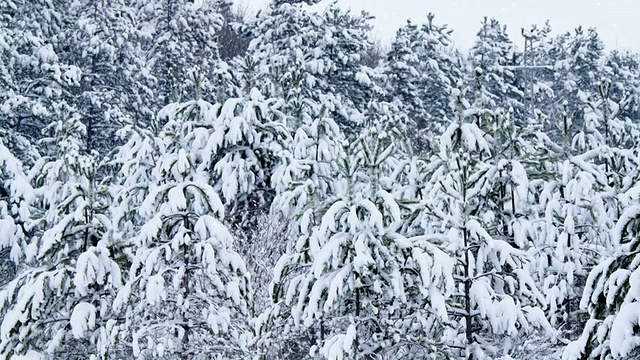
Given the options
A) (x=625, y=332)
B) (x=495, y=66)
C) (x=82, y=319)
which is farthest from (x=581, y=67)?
(x=625, y=332)

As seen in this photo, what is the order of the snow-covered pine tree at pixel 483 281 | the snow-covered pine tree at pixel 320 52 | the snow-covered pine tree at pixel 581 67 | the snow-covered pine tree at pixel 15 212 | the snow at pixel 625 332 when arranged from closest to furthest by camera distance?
1. the snow at pixel 625 332
2. the snow-covered pine tree at pixel 483 281
3. the snow-covered pine tree at pixel 15 212
4. the snow-covered pine tree at pixel 320 52
5. the snow-covered pine tree at pixel 581 67

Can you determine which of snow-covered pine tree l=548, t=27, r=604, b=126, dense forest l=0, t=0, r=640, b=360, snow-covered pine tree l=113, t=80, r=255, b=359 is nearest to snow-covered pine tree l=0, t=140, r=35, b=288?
dense forest l=0, t=0, r=640, b=360

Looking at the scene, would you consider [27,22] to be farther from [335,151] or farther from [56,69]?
[335,151]

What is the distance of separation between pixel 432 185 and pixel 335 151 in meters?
3.61

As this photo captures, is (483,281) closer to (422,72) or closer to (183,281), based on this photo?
(183,281)

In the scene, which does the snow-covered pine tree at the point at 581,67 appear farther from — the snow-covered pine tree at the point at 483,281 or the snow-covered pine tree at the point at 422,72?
the snow-covered pine tree at the point at 483,281

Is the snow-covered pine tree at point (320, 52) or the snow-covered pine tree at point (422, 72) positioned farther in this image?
the snow-covered pine tree at point (422, 72)

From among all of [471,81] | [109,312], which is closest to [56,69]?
[109,312]

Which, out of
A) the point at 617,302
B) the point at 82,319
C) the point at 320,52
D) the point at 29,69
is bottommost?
the point at 617,302

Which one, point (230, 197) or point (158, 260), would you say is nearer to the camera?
point (158, 260)

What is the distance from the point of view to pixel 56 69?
1852cm

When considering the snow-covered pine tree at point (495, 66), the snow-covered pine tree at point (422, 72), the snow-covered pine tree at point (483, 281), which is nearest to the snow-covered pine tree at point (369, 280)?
the snow-covered pine tree at point (483, 281)

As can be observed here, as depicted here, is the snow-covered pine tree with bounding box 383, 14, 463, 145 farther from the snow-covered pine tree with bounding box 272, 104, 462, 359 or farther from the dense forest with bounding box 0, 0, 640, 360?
the snow-covered pine tree with bounding box 272, 104, 462, 359

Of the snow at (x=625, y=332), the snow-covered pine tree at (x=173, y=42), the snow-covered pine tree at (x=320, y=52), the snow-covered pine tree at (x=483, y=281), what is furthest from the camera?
the snow-covered pine tree at (x=173, y=42)
